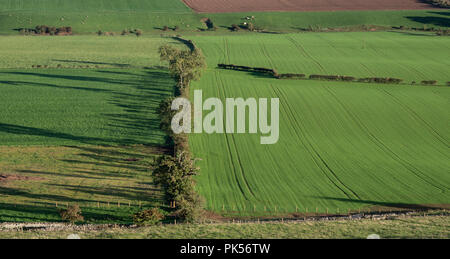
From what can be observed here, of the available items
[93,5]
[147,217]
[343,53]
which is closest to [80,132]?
[147,217]

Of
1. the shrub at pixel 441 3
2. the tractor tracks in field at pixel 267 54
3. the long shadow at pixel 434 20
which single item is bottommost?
the tractor tracks in field at pixel 267 54

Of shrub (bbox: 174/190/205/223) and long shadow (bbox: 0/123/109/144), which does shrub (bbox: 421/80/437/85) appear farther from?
shrub (bbox: 174/190/205/223)

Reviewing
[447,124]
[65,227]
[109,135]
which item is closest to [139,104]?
[109,135]

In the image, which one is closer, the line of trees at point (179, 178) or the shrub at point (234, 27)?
the line of trees at point (179, 178)

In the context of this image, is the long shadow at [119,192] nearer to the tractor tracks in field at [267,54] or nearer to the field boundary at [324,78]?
the field boundary at [324,78]

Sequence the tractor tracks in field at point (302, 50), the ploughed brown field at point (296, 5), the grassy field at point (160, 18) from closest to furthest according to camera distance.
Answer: the tractor tracks in field at point (302, 50) < the grassy field at point (160, 18) < the ploughed brown field at point (296, 5)

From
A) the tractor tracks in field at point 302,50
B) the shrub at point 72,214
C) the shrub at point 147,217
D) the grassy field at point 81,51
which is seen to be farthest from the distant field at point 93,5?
the shrub at point 147,217
